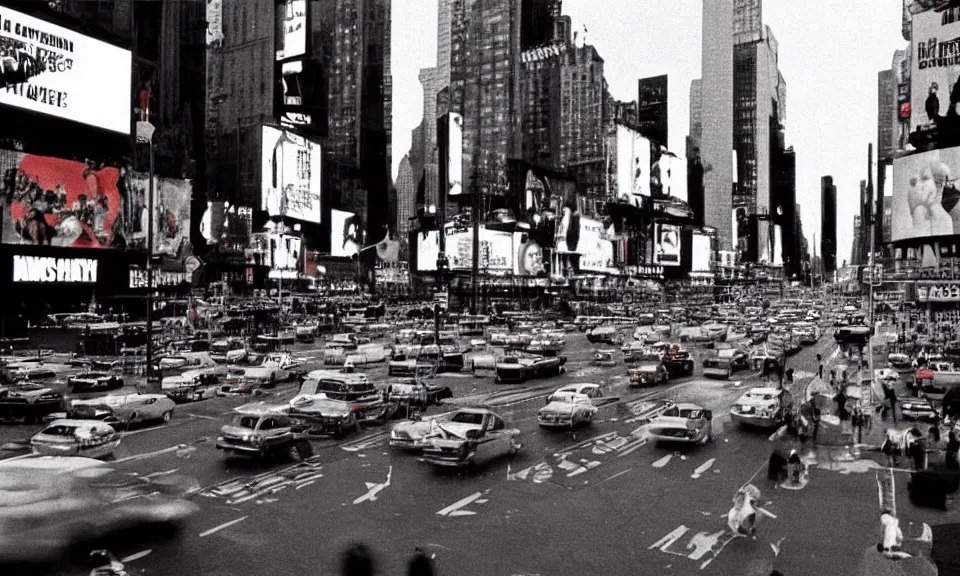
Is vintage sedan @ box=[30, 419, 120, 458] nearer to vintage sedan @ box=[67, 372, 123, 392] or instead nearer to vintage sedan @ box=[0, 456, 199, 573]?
vintage sedan @ box=[0, 456, 199, 573]

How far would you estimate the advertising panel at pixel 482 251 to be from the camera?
115 meters

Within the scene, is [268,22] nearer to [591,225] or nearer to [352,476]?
[591,225]

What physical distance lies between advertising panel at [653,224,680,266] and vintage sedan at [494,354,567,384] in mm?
123342

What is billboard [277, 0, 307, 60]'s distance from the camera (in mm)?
110375

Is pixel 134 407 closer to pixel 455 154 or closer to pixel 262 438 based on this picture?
pixel 262 438

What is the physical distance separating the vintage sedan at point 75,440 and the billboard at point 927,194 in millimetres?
53376

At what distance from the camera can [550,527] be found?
12.2 m

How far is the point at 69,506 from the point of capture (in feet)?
34.3

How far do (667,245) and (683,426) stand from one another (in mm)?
142359

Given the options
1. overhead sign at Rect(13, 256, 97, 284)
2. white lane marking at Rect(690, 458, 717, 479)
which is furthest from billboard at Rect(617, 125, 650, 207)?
white lane marking at Rect(690, 458, 717, 479)

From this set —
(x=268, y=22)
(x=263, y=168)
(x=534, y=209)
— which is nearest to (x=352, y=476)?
(x=263, y=168)

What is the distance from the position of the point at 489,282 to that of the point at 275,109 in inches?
1654

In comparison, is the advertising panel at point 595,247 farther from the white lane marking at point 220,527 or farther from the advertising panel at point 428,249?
the white lane marking at point 220,527

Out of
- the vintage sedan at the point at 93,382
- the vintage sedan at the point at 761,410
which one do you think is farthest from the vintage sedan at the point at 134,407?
the vintage sedan at the point at 761,410
